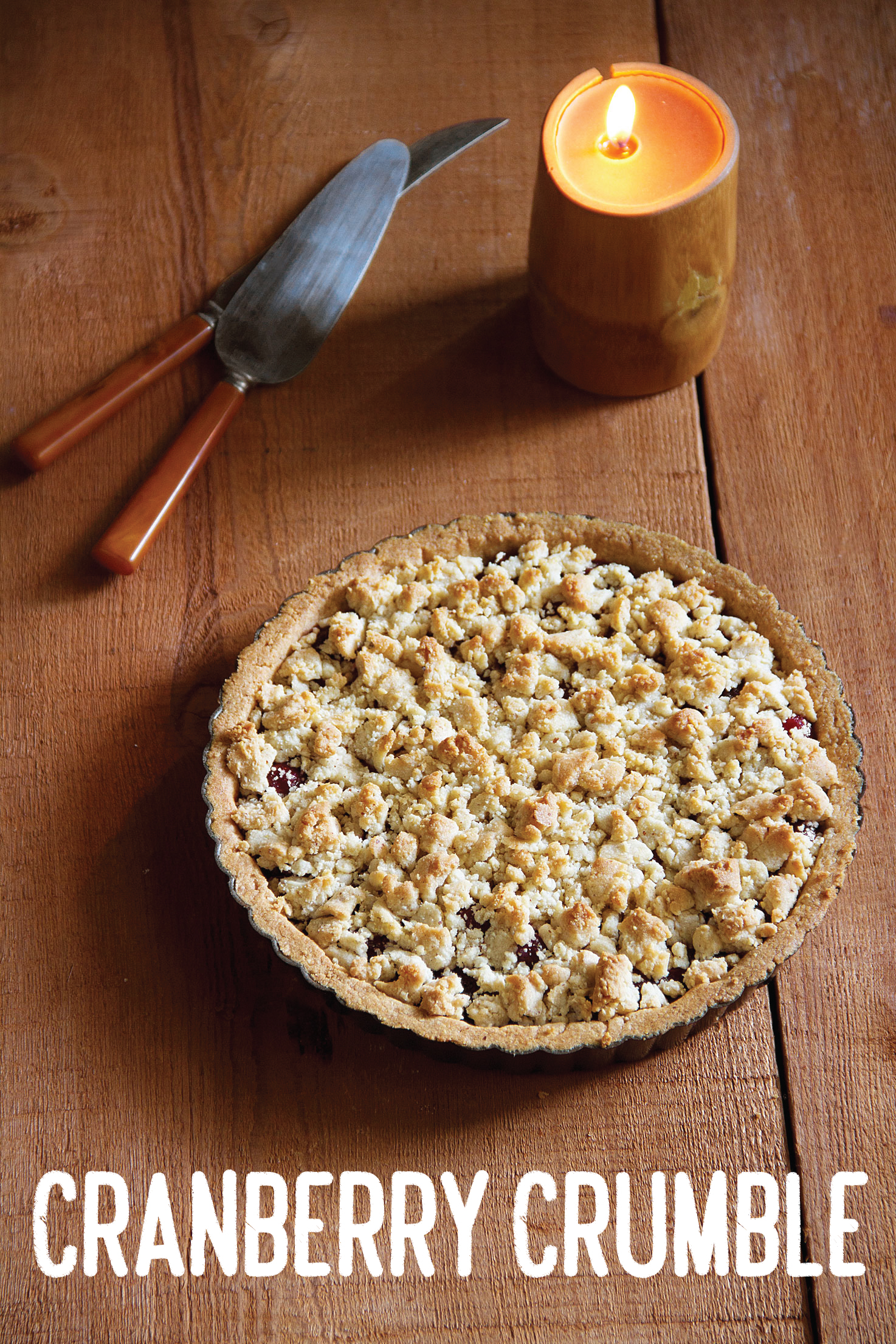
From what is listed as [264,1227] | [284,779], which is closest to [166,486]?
[284,779]

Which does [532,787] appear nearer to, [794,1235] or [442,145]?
[794,1235]

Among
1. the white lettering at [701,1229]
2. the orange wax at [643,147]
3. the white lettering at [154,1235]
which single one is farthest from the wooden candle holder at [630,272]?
the white lettering at [154,1235]

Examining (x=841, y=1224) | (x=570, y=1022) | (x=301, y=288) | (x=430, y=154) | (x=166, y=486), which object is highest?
(x=430, y=154)

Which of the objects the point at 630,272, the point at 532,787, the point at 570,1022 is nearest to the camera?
the point at 570,1022

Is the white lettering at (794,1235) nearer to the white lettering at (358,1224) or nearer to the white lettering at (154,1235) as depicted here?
the white lettering at (358,1224)

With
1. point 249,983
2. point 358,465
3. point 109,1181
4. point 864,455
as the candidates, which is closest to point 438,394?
point 358,465

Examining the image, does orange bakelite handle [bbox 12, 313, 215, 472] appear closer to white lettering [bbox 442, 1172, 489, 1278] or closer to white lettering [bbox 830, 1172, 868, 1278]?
white lettering [bbox 442, 1172, 489, 1278]
